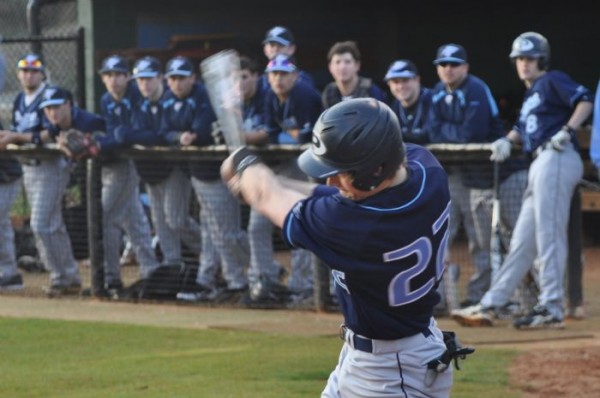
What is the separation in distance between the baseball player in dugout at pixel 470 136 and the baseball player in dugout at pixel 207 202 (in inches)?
73.1

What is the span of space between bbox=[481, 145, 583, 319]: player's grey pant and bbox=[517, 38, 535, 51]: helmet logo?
0.75m

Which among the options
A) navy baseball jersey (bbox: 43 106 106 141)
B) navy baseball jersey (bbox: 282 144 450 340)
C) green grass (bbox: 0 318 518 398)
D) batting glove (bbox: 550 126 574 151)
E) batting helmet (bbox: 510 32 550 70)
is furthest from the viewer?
navy baseball jersey (bbox: 43 106 106 141)

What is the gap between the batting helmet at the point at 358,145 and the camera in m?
4.19

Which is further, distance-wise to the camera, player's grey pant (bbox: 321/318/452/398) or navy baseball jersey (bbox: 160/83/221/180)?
navy baseball jersey (bbox: 160/83/221/180)

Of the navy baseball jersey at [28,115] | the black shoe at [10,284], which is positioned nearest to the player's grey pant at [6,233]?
the black shoe at [10,284]

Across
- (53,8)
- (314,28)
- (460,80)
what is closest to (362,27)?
(314,28)

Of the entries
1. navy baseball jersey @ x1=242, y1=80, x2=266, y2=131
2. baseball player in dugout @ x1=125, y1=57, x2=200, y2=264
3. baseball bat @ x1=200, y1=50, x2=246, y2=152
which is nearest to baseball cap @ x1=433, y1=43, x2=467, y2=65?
navy baseball jersey @ x1=242, y1=80, x2=266, y2=131

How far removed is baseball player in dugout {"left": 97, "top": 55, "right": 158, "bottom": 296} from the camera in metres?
11.4

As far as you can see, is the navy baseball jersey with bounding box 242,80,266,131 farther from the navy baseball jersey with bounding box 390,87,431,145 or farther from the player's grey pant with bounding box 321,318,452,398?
the player's grey pant with bounding box 321,318,452,398

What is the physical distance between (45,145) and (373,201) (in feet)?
25.2

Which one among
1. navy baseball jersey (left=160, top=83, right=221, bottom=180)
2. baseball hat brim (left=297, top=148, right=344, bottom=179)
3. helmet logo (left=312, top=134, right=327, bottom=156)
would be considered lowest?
navy baseball jersey (left=160, top=83, right=221, bottom=180)

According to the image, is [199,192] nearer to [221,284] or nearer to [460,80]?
[221,284]

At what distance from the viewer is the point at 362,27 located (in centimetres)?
1803

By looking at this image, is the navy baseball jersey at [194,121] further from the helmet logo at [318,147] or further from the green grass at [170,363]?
the helmet logo at [318,147]
